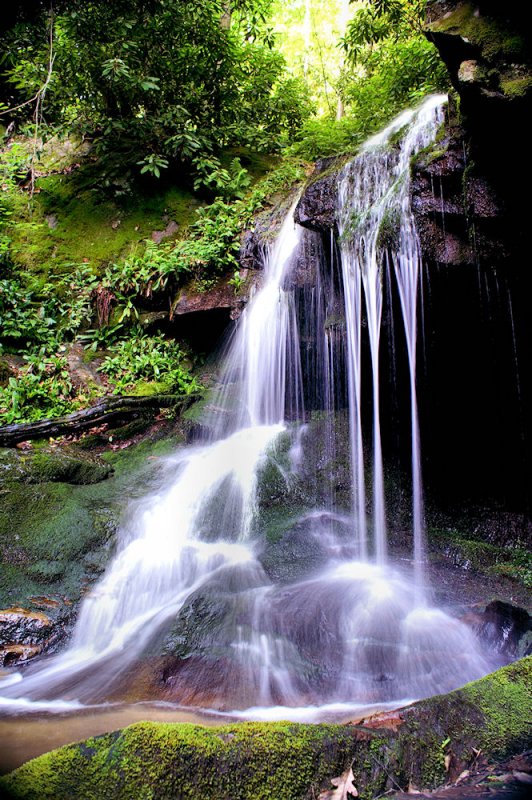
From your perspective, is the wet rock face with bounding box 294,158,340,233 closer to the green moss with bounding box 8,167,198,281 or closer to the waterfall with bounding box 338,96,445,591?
the waterfall with bounding box 338,96,445,591

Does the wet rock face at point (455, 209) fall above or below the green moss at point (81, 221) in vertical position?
below

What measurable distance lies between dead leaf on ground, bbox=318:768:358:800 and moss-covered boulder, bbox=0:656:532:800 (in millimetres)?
20

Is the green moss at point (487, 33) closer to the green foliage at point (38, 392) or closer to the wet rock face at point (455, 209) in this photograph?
the wet rock face at point (455, 209)

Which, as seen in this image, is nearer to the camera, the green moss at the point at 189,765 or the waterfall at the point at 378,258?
the green moss at the point at 189,765

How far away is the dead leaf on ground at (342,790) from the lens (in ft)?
6.00

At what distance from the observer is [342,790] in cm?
185

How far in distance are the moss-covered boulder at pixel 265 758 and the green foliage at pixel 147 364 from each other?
6.55 metres

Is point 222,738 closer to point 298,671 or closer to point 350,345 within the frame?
point 298,671

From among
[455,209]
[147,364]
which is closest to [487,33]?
[455,209]

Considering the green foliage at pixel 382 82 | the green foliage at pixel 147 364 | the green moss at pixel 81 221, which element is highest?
the green foliage at pixel 382 82

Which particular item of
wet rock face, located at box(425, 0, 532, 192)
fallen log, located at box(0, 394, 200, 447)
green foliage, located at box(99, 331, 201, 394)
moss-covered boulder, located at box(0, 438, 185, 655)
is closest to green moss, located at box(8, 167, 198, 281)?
green foliage, located at box(99, 331, 201, 394)

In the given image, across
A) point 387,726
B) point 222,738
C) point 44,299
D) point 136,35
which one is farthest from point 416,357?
point 136,35

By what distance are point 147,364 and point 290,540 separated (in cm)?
448

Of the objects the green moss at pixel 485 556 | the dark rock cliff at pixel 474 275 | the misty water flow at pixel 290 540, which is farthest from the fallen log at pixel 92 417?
the green moss at pixel 485 556
